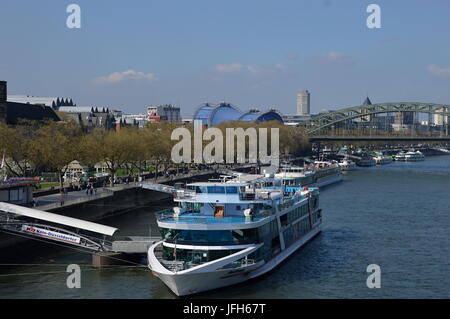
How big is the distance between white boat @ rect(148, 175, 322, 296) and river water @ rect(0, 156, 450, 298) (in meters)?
0.81

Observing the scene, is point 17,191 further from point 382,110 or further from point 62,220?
point 382,110

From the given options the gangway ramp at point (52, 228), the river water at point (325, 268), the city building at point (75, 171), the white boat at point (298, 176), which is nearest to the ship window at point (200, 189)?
the river water at point (325, 268)

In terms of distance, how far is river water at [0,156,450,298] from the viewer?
3103 centimetres

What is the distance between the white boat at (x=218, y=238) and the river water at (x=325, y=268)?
0.81 metres

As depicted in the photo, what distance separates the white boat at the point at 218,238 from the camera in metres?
29.5

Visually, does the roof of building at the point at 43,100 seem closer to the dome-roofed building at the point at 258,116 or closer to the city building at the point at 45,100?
the city building at the point at 45,100

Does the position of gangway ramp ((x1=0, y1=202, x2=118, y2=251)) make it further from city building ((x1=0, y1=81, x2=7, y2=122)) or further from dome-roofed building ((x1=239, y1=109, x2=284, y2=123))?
dome-roofed building ((x1=239, y1=109, x2=284, y2=123))

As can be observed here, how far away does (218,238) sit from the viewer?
102 feet

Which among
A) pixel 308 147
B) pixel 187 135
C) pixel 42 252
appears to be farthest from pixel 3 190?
pixel 308 147

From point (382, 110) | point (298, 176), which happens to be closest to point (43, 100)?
point (382, 110)

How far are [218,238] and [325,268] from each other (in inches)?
286

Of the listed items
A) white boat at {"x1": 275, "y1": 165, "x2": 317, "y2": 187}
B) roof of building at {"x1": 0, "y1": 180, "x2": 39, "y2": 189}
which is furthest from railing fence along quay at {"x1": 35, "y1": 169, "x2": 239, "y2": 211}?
white boat at {"x1": 275, "y1": 165, "x2": 317, "y2": 187}
